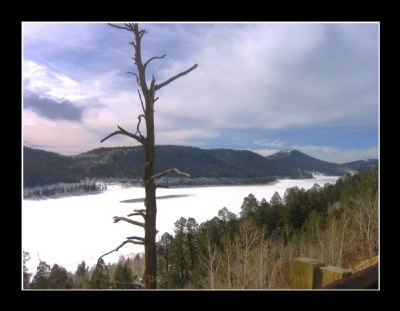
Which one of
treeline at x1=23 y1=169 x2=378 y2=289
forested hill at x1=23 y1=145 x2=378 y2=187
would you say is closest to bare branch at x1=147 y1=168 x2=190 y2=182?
forested hill at x1=23 y1=145 x2=378 y2=187

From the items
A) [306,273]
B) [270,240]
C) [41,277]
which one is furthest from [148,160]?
[270,240]

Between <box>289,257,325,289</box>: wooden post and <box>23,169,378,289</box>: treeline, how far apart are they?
121cm

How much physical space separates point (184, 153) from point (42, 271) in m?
2.39

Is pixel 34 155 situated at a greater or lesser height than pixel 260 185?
greater

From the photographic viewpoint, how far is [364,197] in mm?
7234

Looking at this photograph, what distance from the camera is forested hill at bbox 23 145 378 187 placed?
3.67m

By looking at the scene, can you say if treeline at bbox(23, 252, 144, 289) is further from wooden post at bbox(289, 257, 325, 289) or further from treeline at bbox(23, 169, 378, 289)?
wooden post at bbox(289, 257, 325, 289)

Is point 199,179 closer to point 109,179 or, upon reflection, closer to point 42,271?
point 109,179

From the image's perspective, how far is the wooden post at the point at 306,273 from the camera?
80.4 inches

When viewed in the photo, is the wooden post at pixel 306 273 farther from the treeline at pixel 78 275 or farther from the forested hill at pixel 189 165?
the treeline at pixel 78 275

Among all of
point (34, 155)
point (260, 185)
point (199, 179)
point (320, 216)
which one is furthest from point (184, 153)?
point (320, 216)

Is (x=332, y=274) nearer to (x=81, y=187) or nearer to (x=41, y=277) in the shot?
(x=81, y=187)

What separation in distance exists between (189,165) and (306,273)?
→ 2127mm

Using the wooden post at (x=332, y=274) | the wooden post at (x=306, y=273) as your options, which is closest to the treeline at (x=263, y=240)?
the wooden post at (x=306, y=273)
